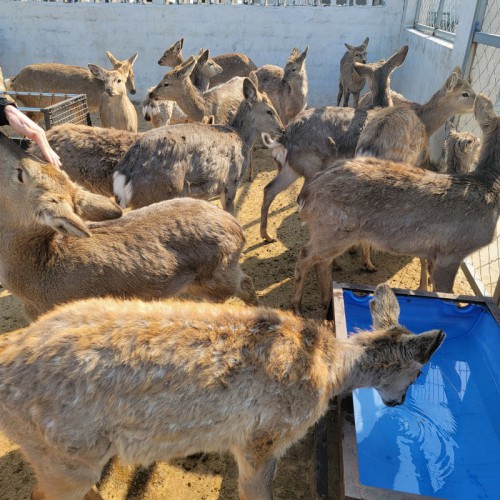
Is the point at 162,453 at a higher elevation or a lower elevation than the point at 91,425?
lower

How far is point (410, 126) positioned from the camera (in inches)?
229

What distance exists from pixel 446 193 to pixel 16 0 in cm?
1366

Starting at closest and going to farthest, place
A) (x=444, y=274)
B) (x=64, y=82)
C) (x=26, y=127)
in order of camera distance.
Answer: (x=26, y=127)
(x=444, y=274)
(x=64, y=82)

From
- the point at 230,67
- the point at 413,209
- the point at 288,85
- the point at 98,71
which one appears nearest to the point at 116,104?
the point at 98,71

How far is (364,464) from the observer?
338cm

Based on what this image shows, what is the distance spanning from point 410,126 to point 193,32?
872 cm

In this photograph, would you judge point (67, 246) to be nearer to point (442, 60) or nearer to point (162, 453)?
point (162, 453)

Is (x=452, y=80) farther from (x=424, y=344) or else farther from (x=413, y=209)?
(x=424, y=344)

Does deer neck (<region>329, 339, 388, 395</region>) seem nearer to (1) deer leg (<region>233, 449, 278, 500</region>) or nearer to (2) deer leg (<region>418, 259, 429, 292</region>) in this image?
(1) deer leg (<region>233, 449, 278, 500</region>)

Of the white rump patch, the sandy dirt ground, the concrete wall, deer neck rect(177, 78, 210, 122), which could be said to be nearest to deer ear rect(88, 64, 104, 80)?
deer neck rect(177, 78, 210, 122)

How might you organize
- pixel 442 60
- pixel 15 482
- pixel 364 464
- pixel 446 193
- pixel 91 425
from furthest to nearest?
pixel 442 60 < pixel 446 193 < pixel 364 464 < pixel 15 482 < pixel 91 425

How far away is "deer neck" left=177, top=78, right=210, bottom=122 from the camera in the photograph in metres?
7.57

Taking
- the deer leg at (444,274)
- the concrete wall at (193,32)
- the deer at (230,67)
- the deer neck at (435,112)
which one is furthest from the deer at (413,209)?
the concrete wall at (193,32)

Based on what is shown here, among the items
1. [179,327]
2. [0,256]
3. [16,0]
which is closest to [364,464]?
[179,327]
